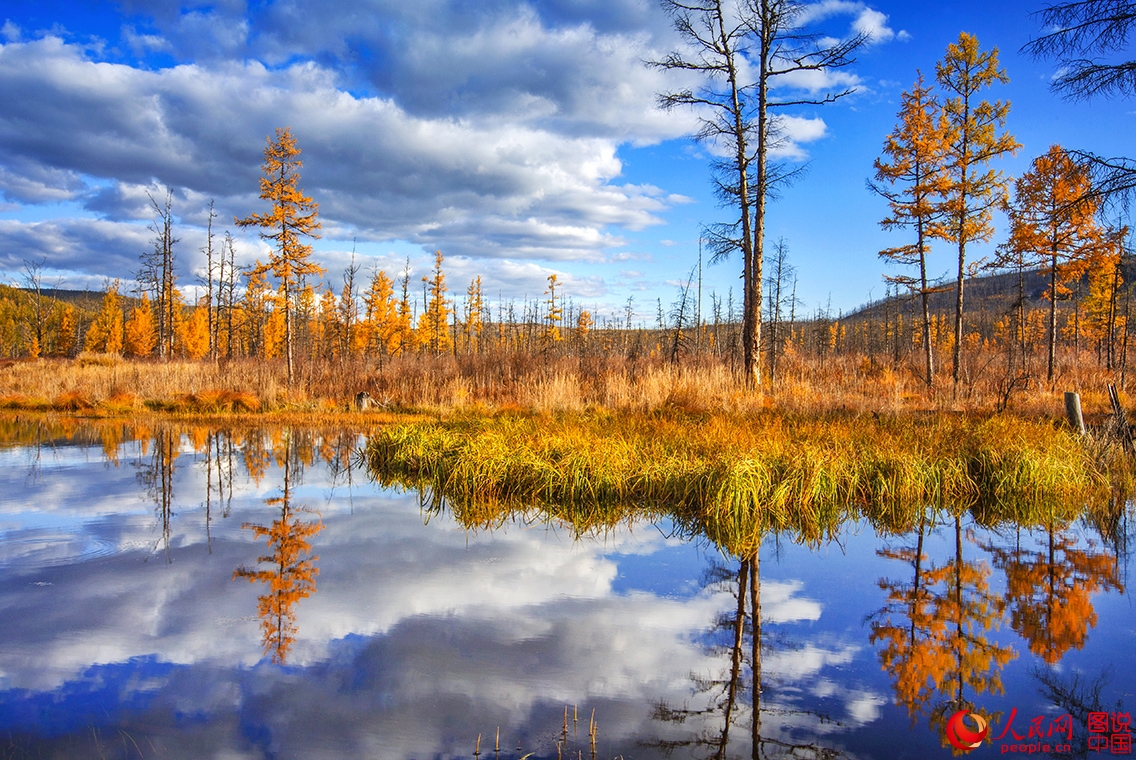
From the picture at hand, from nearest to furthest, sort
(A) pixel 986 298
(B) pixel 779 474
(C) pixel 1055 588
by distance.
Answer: (C) pixel 1055 588, (B) pixel 779 474, (A) pixel 986 298

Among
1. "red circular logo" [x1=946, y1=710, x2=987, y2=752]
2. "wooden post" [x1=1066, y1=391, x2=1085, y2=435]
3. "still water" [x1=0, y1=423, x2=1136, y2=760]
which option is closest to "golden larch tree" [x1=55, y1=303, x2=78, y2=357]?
"still water" [x1=0, y1=423, x2=1136, y2=760]

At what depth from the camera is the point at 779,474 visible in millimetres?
7566

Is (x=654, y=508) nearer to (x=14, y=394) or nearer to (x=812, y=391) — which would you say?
(x=812, y=391)

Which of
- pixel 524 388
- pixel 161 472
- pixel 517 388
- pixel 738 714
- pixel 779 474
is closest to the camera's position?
pixel 738 714

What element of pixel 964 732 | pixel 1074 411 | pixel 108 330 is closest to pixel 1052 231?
pixel 1074 411

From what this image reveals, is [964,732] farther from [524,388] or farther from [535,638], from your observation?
[524,388]

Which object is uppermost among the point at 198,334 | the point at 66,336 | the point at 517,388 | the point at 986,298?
the point at 986,298

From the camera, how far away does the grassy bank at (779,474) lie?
722 cm

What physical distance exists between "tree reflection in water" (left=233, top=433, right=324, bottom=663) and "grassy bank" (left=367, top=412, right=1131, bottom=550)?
1936 millimetres

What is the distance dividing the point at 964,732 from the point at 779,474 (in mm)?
4530

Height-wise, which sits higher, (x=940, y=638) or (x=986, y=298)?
(x=986, y=298)

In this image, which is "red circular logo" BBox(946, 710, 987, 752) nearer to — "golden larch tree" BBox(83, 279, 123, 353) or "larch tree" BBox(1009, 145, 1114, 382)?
"larch tree" BBox(1009, 145, 1114, 382)

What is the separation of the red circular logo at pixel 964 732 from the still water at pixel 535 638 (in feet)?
0.20

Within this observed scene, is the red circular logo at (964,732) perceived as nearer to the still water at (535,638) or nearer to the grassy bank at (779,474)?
the still water at (535,638)
